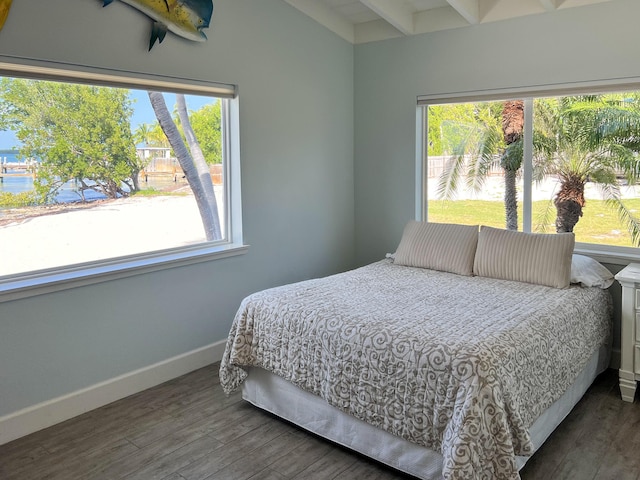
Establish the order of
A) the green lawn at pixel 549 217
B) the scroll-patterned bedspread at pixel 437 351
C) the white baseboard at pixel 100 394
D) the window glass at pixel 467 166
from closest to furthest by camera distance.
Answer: the scroll-patterned bedspread at pixel 437 351, the white baseboard at pixel 100 394, the green lawn at pixel 549 217, the window glass at pixel 467 166

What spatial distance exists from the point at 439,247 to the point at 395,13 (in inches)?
69.8

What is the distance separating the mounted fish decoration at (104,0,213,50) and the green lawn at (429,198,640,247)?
7.35 feet

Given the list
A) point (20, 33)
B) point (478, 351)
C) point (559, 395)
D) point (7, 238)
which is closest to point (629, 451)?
point (559, 395)

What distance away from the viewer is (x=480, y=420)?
2.03 metres

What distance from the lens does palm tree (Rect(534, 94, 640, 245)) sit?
353 cm

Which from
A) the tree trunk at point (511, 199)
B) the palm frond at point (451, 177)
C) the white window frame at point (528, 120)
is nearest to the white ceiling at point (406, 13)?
the white window frame at point (528, 120)

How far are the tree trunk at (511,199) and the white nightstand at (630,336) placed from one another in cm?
102

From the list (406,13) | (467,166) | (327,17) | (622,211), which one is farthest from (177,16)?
(622,211)

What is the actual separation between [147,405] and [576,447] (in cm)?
228

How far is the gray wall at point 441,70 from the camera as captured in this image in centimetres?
342

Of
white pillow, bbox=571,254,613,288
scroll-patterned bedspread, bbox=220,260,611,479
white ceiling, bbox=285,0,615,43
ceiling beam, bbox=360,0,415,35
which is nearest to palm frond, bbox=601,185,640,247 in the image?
white pillow, bbox=571,254,613,288

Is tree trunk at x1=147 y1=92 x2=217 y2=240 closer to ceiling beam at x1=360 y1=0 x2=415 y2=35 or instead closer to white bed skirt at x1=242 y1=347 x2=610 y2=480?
white bed skirt at x1=242 y1=347 x2=610 y2=480

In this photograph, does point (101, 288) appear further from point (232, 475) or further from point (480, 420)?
point (480, 420)

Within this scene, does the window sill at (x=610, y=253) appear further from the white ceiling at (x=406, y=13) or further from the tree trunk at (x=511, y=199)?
the white ceiling at (x=406, y=13)
